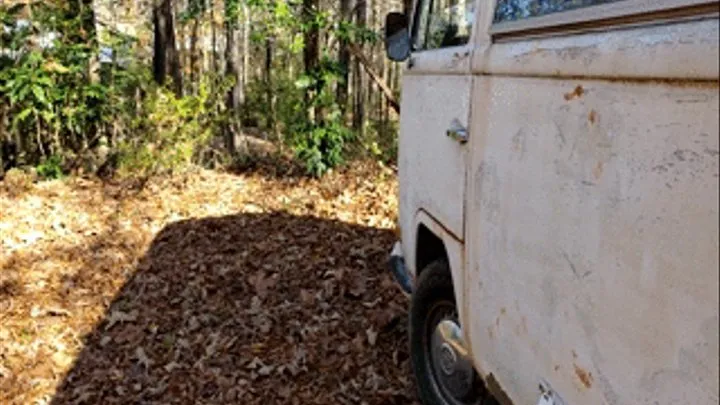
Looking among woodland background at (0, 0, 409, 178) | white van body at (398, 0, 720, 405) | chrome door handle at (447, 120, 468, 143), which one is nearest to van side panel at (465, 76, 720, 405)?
white van body at (398, 0, 720, 405)

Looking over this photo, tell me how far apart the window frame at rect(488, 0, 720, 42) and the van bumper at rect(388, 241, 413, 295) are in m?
1.95

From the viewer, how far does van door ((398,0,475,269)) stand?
2738 millimetres

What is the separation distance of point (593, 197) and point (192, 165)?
7.06 meters

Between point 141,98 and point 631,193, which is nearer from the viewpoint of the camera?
point 631,193

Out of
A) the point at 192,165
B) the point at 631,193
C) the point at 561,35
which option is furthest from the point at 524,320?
the point at 192,165

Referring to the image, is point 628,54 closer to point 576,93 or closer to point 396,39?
point 576,93

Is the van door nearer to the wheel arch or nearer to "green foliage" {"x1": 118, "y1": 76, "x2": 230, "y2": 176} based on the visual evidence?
the wheel arch

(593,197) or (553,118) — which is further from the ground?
(553,118)

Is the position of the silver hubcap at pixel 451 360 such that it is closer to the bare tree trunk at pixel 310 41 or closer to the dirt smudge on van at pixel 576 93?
the dirt smudge on van at pixel 576 93

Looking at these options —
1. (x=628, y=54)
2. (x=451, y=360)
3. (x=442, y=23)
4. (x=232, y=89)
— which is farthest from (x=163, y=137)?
(x=628, y=54)

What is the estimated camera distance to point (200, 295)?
17.7 ft

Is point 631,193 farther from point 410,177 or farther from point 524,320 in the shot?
point 410,177

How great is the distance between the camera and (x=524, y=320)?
212cm

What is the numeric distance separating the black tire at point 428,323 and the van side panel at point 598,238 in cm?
70
